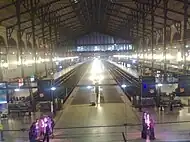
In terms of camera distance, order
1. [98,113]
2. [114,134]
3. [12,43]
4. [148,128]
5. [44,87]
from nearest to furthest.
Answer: [148,128] < [114,134] < [44,87] < [98,113] < [12,43]

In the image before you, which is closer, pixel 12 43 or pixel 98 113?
pixel 98 113

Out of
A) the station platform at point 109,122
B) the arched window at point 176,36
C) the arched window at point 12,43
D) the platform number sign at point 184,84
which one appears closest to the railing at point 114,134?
the station platform at point 109,122

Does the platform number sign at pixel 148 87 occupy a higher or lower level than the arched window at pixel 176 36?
lower

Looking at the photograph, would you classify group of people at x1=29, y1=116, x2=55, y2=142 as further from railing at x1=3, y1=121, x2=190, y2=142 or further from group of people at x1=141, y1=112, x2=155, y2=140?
group of people at x1=141, y1=112, x2=155, y2=140

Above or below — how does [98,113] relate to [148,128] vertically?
below

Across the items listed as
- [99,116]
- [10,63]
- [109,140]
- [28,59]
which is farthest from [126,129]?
[28,59]

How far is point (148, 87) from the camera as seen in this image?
22.2 metres

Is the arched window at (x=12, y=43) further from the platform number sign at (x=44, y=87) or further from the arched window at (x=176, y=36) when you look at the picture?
the arched window at (x=176, y=36)

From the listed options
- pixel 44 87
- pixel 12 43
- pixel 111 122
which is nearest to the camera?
pixel 44 87

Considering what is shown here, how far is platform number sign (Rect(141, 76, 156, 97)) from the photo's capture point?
71.4 ft

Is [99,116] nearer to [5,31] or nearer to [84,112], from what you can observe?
[84,112]

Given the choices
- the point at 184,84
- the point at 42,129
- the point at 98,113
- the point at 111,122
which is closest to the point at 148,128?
the point at 184,84

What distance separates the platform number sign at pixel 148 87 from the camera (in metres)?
21.8

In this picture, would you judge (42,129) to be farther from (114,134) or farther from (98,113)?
(98,113)
